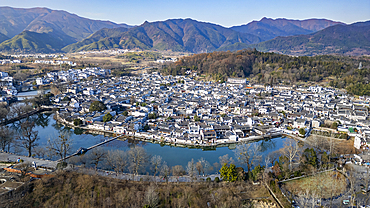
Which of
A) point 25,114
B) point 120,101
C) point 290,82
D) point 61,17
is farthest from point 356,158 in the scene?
point 61,17

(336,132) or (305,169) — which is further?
(336,132)

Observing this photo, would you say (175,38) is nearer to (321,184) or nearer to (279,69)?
(279,69)

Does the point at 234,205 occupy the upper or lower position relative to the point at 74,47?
lower

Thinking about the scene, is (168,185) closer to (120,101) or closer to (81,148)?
(81,148)

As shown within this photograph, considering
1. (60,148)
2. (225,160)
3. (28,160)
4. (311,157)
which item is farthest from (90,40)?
(311,157)

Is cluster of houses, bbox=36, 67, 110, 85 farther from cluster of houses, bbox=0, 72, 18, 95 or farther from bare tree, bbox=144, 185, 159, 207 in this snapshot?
bare tree, bbox=144, 185, 159, 207

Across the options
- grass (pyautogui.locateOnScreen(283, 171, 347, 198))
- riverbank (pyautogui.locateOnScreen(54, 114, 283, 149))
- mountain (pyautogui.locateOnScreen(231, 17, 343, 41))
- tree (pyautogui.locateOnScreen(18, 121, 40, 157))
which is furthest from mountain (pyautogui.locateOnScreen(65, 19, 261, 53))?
grass (pyautogui.locateOnScreen(283, 171, 347, 198))
